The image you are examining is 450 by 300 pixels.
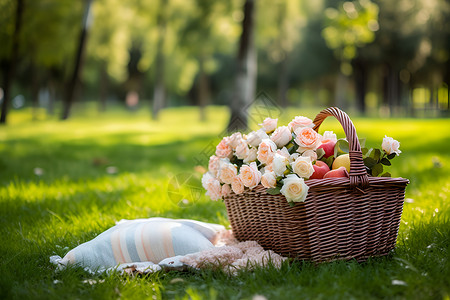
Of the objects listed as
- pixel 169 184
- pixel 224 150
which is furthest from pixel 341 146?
pixel 169 184

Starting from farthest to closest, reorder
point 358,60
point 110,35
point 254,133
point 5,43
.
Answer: point 358,60, point 110,35, point 5,43, point 254,133

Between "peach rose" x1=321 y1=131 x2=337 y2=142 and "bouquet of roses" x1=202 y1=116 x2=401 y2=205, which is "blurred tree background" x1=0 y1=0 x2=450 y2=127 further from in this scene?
"bouquet of roses" x1=202 y1=116 x2=401 y2=205

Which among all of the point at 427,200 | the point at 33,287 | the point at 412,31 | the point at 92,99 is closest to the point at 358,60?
the point at 412,31

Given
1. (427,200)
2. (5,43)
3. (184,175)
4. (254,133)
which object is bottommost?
(427,200)

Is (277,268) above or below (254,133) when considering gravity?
below

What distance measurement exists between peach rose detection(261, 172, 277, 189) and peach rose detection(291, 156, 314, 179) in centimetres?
12

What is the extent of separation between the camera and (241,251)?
8.58ft

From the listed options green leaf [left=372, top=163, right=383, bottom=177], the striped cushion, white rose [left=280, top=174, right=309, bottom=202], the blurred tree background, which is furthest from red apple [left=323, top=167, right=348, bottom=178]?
the blurred tree background

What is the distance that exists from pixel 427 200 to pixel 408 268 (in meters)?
1.72

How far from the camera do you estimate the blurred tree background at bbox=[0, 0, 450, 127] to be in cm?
1051

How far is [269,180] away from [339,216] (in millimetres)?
418

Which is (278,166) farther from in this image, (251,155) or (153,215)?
→ (153,215)

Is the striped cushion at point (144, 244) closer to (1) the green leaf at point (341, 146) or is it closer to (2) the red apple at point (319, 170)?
(2) the red apple at point (319, 170)

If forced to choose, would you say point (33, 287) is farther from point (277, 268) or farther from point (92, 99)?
point (92, 99)
